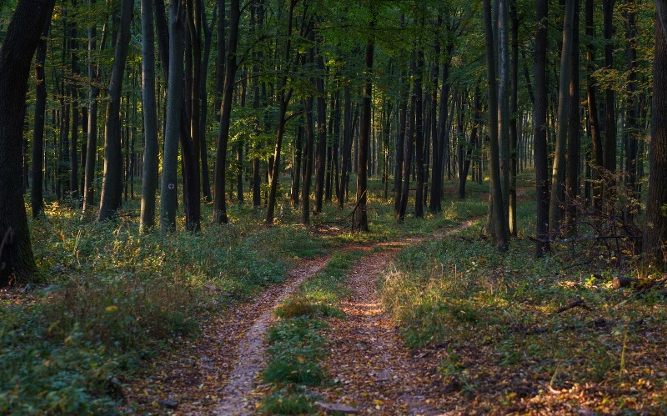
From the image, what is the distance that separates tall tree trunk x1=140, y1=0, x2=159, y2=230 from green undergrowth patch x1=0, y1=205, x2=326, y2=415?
760 mm

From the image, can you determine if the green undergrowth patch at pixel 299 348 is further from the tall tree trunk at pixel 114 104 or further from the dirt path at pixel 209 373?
the tall tree trunk at pixel 114 104

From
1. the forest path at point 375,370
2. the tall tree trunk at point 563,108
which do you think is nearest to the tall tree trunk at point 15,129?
the forest path at point 375,370

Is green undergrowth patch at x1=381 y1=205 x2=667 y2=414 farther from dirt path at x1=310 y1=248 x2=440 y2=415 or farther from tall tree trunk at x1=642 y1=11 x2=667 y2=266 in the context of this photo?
tall tree trunk at x1=642 y1=11 x2=667 y2=266

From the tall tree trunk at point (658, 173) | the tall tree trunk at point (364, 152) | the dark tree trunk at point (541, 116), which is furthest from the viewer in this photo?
the tall tree trunk at point (364, 152)

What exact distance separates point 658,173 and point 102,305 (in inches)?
351

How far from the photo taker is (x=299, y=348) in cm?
721

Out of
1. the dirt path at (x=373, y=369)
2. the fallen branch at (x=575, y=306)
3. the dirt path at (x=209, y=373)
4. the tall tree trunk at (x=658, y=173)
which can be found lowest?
the dirt path at (x=373, y=369)

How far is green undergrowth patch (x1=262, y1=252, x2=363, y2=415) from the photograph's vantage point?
18.1 ft

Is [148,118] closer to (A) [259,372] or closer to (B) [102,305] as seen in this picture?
(B) [102,305]

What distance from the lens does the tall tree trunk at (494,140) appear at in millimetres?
13680

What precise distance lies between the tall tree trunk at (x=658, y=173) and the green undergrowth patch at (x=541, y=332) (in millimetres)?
544

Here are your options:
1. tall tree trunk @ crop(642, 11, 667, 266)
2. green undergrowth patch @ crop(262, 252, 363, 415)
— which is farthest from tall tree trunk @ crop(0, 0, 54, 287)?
tall tree trunk @ crop(642, 11, 667, 266)

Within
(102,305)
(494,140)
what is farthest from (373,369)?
(494,140)

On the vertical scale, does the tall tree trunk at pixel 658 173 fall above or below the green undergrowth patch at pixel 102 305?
above
